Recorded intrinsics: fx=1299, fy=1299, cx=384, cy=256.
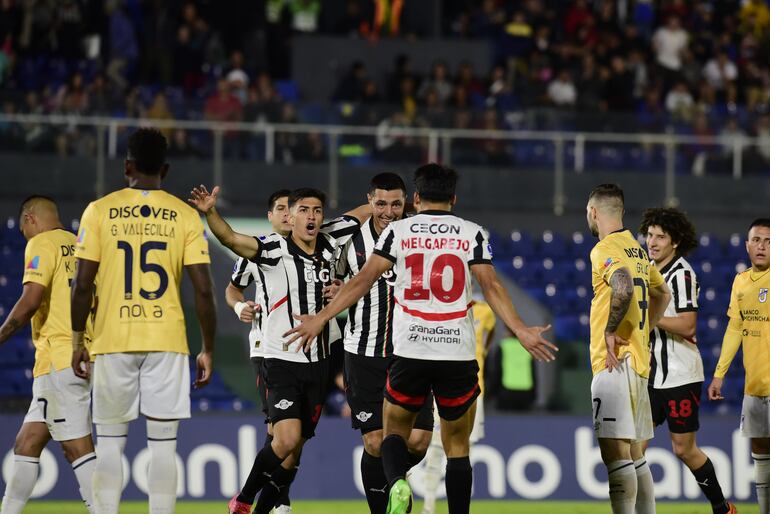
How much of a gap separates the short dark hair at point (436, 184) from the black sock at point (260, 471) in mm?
2143

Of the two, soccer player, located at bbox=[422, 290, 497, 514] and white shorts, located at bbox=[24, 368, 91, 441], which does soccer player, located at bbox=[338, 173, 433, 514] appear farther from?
white shorts, located at bbox=[24, 368, 91, 441]

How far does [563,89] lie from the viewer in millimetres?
20250

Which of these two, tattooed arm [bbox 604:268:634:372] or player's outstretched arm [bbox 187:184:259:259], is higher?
player's outstretched arm [bbox 187:184:259:259]

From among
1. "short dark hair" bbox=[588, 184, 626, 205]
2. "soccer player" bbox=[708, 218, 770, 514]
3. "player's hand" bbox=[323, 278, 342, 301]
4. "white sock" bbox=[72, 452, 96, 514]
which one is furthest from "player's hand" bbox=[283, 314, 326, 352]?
"soccer player" bbox=[708, 218, 770, 514]

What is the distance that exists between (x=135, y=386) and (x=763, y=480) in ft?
15.7

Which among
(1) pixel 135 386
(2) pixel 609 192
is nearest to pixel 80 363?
(1) pixel 135 386

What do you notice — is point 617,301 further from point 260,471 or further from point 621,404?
point 260,471

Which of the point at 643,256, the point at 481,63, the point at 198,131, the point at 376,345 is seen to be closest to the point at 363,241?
the point at 376,345

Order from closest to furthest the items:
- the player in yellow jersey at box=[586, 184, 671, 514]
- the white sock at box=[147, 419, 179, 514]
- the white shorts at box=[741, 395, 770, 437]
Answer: the white sock at box=[147, 419, 179, 514] → the player in yellow jersey at box=[586, 184, 671, 514] → the white shorts at box=[741, 395, 770, 437]

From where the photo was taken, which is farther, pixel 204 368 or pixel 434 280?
pixel 434 280

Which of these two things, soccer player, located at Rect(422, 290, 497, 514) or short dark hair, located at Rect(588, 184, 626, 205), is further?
soccer player, located at Rect(422, 290, 497, 514)

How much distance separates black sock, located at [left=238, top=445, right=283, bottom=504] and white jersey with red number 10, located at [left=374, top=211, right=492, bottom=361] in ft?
Answer: 4.91

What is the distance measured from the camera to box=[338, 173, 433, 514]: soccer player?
8867 millimetres

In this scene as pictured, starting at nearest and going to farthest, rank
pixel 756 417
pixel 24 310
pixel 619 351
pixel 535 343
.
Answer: pixel 535 343 → pixel 24 310 → pixel 619 351 → pixel 756 417
